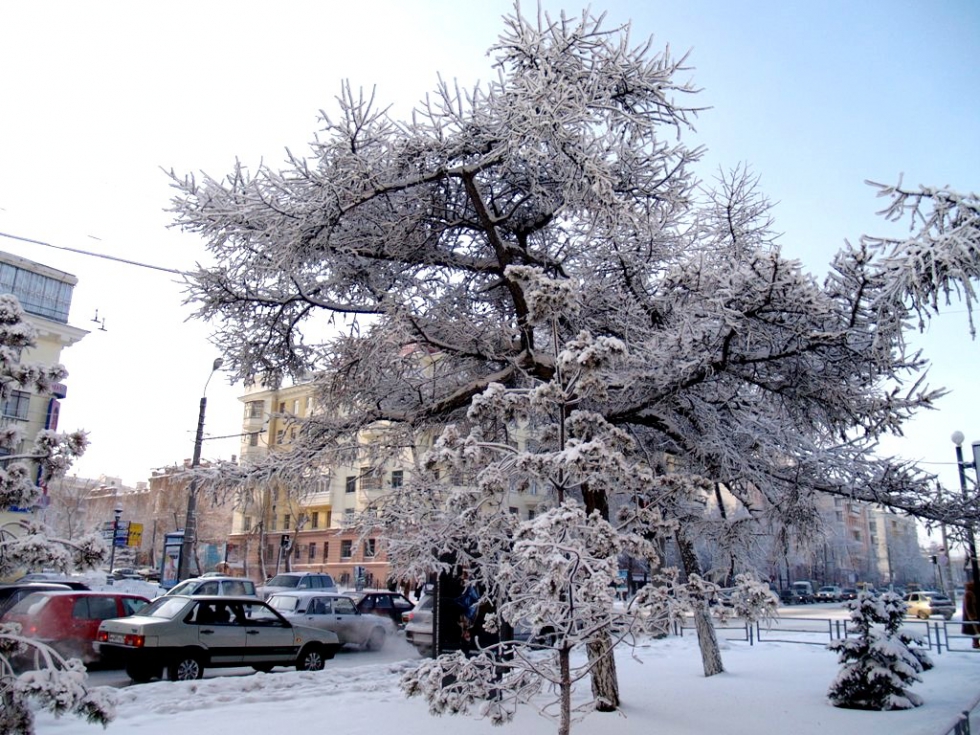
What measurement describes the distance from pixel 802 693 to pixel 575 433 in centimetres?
768

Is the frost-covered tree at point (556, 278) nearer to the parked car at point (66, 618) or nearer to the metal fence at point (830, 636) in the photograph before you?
the metal fence at point (830, 636)

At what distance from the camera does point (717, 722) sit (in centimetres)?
857

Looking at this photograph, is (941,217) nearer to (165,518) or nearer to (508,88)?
(508,88)

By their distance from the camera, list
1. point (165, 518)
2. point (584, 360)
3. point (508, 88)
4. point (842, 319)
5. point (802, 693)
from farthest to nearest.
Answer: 1. point (165, 518)
2. point (802, 693)
3. point (508, 88)
4. point (842, 319)
5. point (584, 360)

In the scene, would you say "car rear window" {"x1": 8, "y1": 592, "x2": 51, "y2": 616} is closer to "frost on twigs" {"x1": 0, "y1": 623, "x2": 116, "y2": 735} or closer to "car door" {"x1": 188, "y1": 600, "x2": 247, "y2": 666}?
"car door" {"x1": 188, "y1": 600, "x2": 247, "y2": 666}

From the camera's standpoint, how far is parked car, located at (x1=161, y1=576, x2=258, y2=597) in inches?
680

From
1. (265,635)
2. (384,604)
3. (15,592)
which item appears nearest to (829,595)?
(384,604)

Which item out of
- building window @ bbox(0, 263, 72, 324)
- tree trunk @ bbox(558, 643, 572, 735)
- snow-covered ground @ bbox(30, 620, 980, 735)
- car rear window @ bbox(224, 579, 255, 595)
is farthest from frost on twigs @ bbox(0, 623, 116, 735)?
building window @ bbox(0, 263, 72, 324)

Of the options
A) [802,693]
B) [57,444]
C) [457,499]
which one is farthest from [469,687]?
[802,693]

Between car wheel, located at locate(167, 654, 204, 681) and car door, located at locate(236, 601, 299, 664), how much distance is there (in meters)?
0.88

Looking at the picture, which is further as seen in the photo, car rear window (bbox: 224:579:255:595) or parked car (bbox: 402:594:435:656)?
car rear window (bbox: 224:579:255:595)

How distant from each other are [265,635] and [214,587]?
6.30 m

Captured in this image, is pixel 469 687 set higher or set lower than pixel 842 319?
lower

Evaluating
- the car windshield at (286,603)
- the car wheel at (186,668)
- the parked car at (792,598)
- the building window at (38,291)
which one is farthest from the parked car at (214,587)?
the parked car at (792,598)
